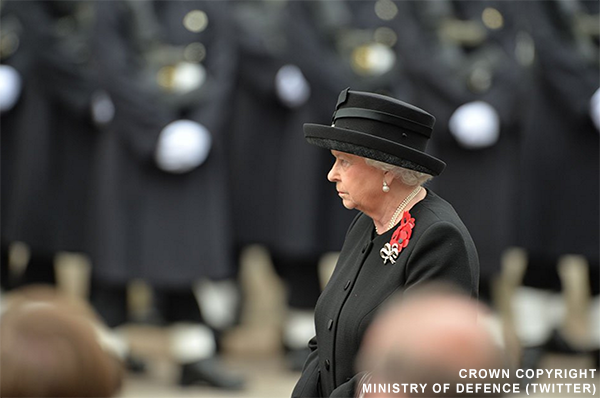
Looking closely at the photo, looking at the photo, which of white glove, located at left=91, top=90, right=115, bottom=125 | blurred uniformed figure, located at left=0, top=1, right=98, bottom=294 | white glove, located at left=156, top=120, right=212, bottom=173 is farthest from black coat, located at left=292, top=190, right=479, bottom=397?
blurred uniformed figure, located at left=0, top=1, right=98, bottom=294

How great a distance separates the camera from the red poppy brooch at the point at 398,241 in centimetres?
263

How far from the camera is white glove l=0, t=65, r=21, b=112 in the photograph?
5652 mm

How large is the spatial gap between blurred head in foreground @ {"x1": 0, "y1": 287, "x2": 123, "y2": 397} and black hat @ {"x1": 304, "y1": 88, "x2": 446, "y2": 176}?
92cm

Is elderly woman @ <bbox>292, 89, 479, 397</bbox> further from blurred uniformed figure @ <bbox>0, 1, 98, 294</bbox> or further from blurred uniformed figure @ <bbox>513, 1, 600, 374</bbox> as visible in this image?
blurred uniformed figure @ <bbox>0, 1, 98, 294</bbox>

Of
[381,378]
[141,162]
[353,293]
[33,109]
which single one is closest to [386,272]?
[353,293]

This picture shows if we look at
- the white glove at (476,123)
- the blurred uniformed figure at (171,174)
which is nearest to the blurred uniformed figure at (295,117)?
the white glove at (476,123)

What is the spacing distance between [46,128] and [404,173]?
11.1ft

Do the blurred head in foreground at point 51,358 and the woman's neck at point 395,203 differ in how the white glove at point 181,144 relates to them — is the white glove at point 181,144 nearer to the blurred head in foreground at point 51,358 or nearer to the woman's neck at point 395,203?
the woman's neck at point 395,203

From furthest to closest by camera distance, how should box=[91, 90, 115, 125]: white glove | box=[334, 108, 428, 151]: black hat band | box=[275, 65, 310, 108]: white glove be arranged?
1. box=[275, 65, 310, 108]: white glove
2. box=[91, 90, 115, 125]: white glove
3. box=[334, 108, 428, 151]: black hat band

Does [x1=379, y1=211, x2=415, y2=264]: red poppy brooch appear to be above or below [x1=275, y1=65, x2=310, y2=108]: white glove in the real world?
below

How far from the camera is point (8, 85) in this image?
5672mm

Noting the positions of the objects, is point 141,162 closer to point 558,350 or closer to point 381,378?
point 558,350

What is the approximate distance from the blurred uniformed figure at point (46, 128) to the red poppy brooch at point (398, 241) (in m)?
3.24

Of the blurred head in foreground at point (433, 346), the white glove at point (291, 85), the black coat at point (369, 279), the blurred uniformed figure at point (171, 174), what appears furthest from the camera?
the white glove at point (291, 85)
